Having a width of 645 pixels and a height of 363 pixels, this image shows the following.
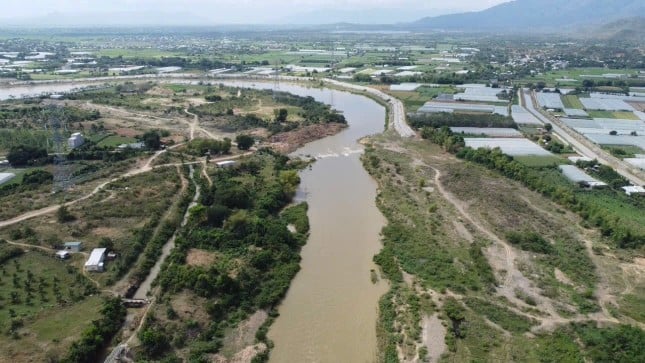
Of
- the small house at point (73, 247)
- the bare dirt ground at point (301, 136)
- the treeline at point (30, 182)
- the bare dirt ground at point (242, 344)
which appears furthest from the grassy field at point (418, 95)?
the bare dirt ground at point (242, 344)

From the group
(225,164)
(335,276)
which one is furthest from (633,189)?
(225,164)

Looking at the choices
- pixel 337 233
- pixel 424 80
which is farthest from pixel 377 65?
pixel 337 233

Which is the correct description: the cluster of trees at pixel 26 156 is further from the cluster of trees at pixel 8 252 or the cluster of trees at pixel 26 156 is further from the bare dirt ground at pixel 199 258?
the bare dirt ground at pixel 199 258

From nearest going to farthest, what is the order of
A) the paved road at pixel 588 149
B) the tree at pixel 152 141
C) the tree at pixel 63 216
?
the tree at pixel 63 216, the paved road at pixel 588 149, the tree at pixel 152 141

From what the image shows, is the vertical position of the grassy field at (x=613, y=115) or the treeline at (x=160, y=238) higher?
the grassy field at (x=613, y=115)

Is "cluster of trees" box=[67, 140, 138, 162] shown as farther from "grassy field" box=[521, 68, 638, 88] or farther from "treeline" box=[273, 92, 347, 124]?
"grassy field" box=[521, 68, 638, 88]

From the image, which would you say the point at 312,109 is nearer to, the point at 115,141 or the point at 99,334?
the point at 115,141

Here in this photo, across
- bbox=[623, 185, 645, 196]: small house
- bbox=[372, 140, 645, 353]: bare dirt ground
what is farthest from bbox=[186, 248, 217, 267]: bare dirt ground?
bbox=[623, 185, 645, 196]: small house
